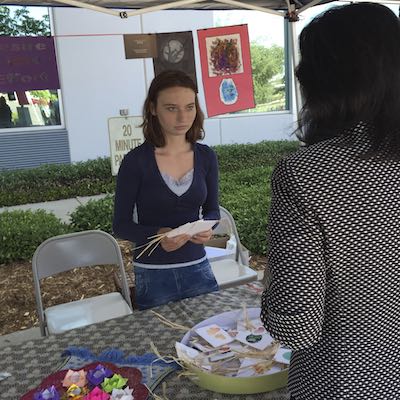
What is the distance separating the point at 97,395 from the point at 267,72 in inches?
402

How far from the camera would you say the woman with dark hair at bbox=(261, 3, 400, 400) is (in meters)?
0.77

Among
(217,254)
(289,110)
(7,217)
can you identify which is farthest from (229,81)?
(289,110)

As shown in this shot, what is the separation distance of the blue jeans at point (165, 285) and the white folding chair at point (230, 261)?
2.63 ft

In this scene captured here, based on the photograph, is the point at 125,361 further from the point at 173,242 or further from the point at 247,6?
the point at 247,6

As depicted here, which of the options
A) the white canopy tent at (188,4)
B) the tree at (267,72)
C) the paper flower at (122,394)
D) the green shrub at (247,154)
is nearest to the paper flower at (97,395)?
the paper flower at (122,394)

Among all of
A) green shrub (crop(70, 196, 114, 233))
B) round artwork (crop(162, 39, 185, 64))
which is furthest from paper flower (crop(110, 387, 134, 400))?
green shrub (crop(70, 196, 114, 233))

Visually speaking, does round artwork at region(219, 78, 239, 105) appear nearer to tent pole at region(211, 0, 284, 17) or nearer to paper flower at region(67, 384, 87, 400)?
tent pole at region(211, 0, 284, 17)

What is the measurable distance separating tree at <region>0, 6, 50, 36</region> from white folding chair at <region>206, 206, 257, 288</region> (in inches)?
243

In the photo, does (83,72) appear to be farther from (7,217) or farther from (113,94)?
(7,217)

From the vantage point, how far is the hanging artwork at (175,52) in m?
3.35

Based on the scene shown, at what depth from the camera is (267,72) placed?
34.6ft

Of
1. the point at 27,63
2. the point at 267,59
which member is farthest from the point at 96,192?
the point at 267,59

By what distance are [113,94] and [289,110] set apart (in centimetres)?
410

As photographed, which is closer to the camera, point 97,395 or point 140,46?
point 97,395
